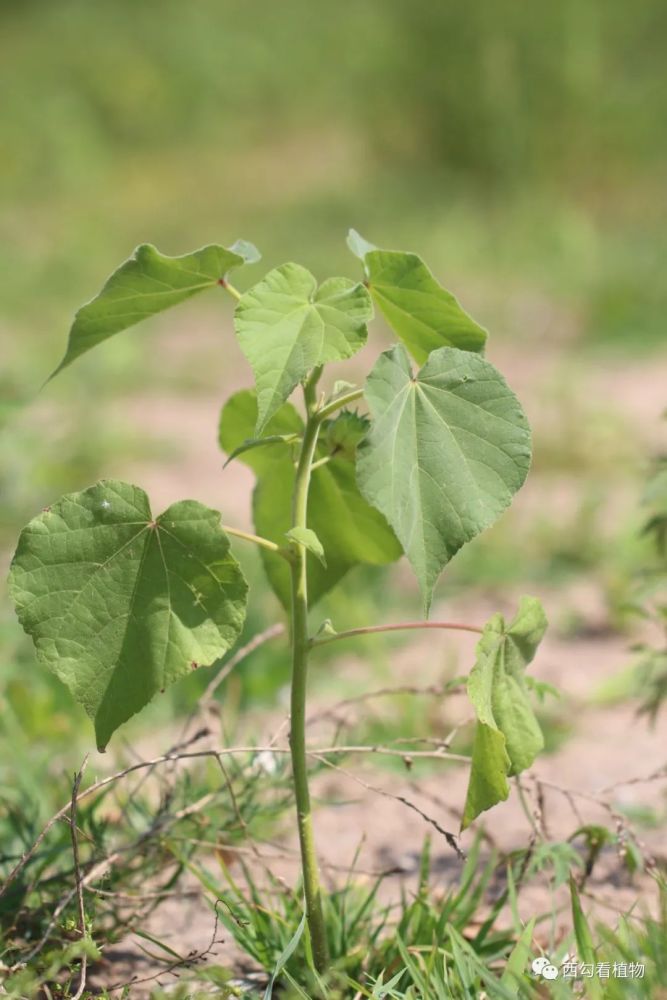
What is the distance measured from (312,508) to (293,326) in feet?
0.90

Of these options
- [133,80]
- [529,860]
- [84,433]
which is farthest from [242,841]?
[133,80]

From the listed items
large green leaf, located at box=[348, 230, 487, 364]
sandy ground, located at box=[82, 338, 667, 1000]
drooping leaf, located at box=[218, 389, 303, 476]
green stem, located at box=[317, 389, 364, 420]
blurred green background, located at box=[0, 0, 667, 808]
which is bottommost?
sandy ground, located at box=[82, 338, 667, 1000]

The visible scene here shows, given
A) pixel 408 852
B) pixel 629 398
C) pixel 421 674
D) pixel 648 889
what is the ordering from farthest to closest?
pixel 629 398
pixel 421 674
pixel 408 852
pixel 648 889

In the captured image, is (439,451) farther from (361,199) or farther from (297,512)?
(361,199)

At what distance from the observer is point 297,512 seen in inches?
40.9

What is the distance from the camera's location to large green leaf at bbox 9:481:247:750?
0.96 metres

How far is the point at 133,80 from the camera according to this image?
1094cm

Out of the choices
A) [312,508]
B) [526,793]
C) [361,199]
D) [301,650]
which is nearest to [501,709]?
[301,650]

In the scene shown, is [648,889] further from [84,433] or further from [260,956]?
[84,433]

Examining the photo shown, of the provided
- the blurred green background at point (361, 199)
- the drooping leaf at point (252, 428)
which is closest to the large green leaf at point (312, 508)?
the drooping leaf at point (252, 428)

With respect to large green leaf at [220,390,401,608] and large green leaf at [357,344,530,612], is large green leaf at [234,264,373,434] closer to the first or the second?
large green leaf at [357,344,530,612]

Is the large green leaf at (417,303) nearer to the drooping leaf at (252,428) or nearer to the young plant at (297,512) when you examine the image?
the young plant at (297,512)

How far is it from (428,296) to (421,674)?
1.24 meters

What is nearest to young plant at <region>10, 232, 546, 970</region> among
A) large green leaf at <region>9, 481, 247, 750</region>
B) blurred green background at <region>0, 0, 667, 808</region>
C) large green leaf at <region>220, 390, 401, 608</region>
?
large green leaf at <region>9, 481, 247, 750</region>
